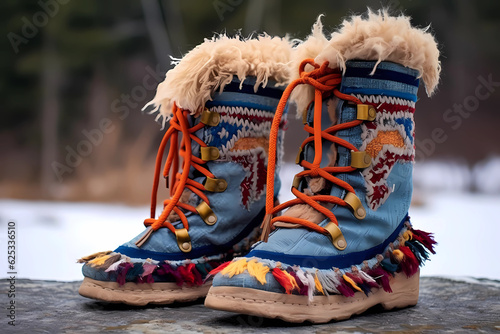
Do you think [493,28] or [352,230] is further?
[493,28]

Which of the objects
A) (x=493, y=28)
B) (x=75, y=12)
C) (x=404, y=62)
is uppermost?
(x=75, y=12)

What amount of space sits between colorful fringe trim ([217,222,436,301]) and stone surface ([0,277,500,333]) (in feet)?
0.17

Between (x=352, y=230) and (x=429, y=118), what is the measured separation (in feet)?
5.04

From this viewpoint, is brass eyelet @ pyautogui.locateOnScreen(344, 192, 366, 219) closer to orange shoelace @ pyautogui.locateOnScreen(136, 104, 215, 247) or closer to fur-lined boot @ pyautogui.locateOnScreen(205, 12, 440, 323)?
fur-lined boot @ pyautogui.locateOnScreen(205, 12, 440, 323)

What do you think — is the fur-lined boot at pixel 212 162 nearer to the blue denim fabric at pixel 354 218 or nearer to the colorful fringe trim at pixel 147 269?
the colorful fringe trim at pixel 147 269

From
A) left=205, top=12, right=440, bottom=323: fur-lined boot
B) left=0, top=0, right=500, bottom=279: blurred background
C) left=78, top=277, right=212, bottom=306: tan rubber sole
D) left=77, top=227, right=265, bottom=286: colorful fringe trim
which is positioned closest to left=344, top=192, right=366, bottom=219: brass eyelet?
left=205, top=12, right=440, bottom=323: fur-lined boot

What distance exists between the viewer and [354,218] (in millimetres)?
983

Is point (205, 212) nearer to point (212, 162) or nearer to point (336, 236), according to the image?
point (212, 162)

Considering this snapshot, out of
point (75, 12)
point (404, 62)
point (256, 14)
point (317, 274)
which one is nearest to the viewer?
point (317, 274)

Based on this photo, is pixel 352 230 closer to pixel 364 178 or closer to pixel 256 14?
pixel 364 178

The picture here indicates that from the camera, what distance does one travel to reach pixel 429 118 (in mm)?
2381

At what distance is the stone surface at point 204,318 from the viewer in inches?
34.2

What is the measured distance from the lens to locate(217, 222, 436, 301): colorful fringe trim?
868 mm

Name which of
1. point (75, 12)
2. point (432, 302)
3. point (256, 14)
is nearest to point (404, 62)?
point (432, 302)
